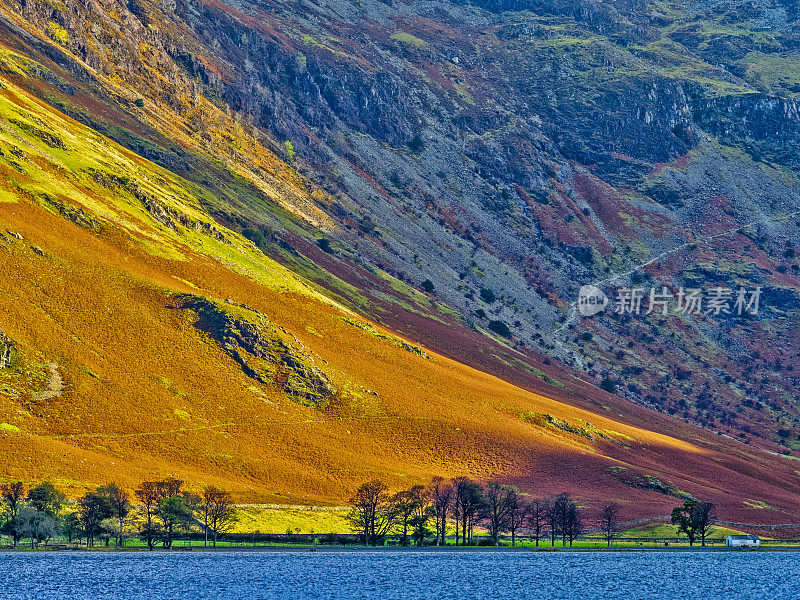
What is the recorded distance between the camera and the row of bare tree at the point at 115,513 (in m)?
80.1

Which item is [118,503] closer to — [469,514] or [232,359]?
[232,359]

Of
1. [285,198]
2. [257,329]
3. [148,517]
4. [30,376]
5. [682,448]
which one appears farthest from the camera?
[285,198]

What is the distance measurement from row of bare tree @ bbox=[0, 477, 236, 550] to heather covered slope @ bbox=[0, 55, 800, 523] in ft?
16.2

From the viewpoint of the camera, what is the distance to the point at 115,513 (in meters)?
83.1

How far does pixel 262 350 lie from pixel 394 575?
1980 inches

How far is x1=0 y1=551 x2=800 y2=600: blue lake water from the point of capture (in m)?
69.4

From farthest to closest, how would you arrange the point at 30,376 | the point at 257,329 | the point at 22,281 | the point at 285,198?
the point at 285,198 < the point at 257,329 < the point at 22,281 < the point at 30,376

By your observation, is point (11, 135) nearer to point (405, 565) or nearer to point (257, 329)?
point (257, 329)

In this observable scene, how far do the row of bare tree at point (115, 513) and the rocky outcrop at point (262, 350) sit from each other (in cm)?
3024

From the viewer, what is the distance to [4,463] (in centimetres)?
8856

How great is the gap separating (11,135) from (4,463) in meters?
67.3

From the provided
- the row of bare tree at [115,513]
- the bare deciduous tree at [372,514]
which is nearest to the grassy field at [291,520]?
the bare deciduous tree at [372,514]

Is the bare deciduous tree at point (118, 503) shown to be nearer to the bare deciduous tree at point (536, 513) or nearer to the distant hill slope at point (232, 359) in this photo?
the distant hill slope at point (232, 359)

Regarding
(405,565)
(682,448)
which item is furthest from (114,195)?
(682,448)
